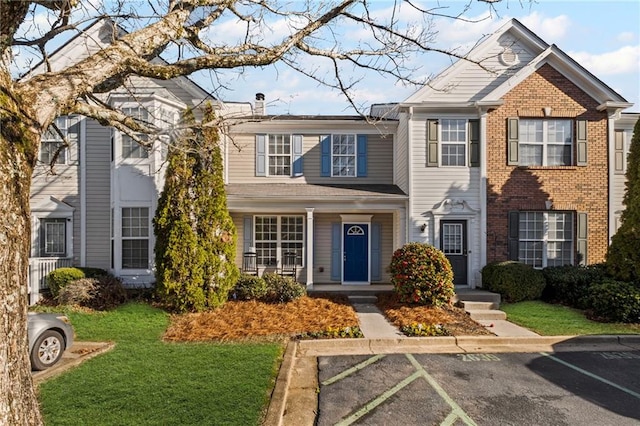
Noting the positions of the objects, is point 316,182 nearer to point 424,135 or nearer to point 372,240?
point 372,240

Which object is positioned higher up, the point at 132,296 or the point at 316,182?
the point at 316,182

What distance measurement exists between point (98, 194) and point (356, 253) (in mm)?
8905

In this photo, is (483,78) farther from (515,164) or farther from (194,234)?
(194,234)

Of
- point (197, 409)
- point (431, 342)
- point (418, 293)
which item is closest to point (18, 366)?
point (197, 409)

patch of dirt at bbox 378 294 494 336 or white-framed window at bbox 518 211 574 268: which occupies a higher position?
white-framed window at bbox 518 211 574 268

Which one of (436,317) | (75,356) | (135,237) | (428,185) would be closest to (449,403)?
(436,317)

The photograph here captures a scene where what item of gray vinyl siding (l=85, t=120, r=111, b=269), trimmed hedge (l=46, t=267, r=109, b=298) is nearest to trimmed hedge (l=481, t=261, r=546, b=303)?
trimmed hedge (l=46, t=267, r=109, b=298)

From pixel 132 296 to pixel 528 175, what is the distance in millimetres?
12439

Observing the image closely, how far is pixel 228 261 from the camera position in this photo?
10.2 m

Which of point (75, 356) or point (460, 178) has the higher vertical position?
point (460, 178)

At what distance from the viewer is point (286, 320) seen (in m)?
8.77

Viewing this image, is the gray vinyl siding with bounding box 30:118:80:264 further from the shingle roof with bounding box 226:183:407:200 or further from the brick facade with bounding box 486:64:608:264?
the brick facade with bounding box 486:64:608:264

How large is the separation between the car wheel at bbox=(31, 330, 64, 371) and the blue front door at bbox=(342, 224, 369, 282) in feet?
28.6

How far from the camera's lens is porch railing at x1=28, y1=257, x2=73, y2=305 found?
34.9ft
